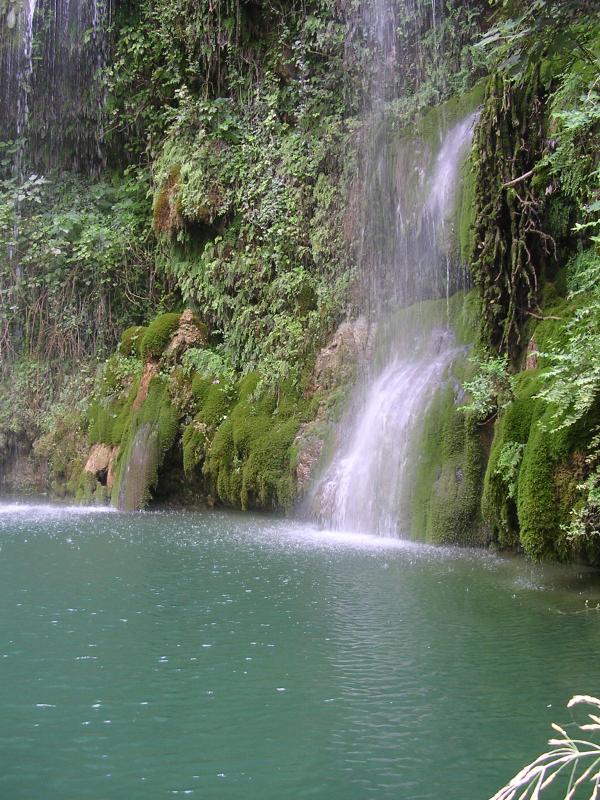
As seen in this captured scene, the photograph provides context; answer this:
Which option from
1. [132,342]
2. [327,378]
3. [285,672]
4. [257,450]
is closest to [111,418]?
[132,342]

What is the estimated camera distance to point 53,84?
2098 centimetres

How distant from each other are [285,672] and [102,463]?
10647mm

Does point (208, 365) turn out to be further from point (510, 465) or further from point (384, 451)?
point (510, 465)

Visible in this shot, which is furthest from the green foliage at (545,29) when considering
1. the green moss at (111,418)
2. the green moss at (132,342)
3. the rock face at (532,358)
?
the green moss at (132,342)

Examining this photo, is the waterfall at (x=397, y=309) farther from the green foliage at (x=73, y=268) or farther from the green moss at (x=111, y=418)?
the green foliage at (x=73, y=268)

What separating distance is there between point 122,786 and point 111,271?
51.5 ft

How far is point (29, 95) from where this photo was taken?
21094 mm

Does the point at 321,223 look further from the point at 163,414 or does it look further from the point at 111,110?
the point at 111,110

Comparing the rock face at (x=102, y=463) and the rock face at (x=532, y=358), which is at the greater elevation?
the rock face at (x=532, y=358)

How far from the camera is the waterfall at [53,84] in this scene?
20.3m

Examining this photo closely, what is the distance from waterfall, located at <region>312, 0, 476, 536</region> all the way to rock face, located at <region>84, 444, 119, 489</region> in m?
4.76

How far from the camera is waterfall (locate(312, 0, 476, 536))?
35.3ft

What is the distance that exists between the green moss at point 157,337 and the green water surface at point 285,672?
6556 mm

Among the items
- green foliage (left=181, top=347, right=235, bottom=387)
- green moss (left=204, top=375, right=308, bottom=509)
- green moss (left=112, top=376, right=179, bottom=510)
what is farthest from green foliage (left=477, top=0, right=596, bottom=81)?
green moss (left=112, top=376, right=179, bottom=510)
